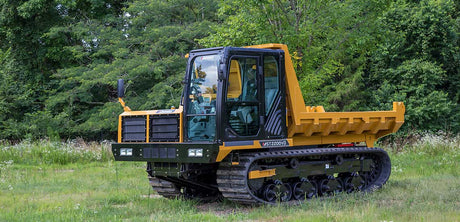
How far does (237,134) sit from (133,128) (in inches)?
71.9

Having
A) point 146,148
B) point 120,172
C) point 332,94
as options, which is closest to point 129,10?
point 332,94

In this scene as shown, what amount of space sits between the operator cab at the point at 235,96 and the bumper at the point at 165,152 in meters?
0.23

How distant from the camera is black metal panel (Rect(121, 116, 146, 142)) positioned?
9.55 metres

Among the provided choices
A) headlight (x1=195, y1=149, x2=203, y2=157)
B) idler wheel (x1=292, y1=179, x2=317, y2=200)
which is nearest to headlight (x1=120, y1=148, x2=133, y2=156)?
headlight (x1=195, y1=149, x2=203, y2=157)

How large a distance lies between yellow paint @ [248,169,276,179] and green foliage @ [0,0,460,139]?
42.8ft

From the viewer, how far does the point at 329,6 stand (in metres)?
14.4

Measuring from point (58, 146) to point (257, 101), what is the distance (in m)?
10.1

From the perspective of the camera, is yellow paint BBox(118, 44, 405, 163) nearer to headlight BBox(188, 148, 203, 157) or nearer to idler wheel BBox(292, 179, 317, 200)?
headlight BBox(188, 148, 203, 157)

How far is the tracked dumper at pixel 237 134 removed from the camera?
8.95 metres

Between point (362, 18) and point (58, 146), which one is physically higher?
point (362, 18)

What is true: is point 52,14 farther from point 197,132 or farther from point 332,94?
point 197,132

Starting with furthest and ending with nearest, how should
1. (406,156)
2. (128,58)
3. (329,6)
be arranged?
1. (128,58)
2. (406,156)
3. (329,6)

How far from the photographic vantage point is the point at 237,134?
9047 millimetres

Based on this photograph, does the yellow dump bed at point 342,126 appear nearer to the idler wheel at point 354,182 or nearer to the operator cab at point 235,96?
the operator cab at point 235,96
